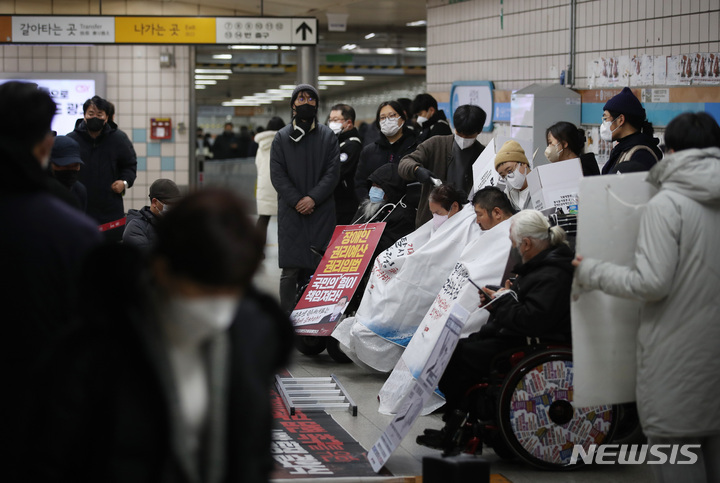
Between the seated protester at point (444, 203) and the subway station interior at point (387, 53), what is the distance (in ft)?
2.78

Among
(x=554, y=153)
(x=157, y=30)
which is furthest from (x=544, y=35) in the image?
(x=157, y=30)

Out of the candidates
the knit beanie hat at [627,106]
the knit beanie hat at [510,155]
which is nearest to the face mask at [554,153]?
the knit beanie hat at [510,155]

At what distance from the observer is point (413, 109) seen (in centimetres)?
757

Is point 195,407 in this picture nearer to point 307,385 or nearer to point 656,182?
point 656,182

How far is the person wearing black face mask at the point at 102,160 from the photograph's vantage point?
273 inches

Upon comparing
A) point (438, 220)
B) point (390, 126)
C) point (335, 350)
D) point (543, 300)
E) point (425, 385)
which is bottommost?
point (335, 350)

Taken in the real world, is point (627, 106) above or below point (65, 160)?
above

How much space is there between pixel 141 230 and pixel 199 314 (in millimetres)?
3334

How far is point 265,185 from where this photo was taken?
9656mm

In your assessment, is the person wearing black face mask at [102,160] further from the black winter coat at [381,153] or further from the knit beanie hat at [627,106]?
the knit beanie hat at [627,106]

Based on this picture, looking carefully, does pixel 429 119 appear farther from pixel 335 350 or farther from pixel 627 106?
pixel 627 106

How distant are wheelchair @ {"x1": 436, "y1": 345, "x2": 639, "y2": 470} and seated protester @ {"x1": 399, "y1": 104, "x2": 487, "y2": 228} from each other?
2.06 metres

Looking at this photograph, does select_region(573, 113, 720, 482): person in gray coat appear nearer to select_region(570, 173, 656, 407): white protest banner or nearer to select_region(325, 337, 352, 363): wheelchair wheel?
select_region(570, 173, 656, 407): white protest banner

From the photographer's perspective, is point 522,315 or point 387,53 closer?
point 522,315
